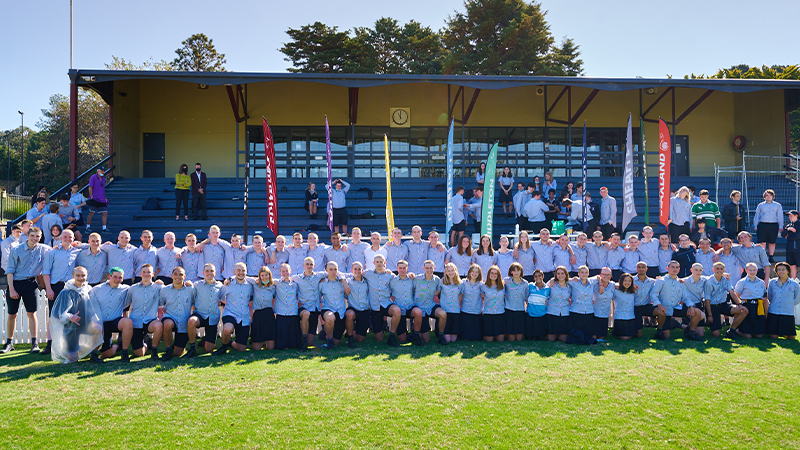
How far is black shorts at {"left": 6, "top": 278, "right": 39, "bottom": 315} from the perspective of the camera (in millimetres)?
7152

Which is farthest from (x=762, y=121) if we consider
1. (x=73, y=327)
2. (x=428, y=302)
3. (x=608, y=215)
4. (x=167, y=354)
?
(x=73, y=327)

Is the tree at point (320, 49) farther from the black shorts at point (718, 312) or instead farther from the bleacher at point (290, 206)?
the black shorts at point (718, 312)

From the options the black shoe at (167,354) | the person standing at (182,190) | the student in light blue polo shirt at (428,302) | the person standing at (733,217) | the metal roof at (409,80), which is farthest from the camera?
the metal roof at (409,80)

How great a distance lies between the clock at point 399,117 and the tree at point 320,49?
13.3m

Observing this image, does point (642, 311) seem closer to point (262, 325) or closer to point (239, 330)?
point (262, 325)

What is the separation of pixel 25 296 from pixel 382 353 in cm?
500

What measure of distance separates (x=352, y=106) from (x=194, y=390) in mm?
13726

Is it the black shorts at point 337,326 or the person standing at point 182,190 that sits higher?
the person standing at point 182,190

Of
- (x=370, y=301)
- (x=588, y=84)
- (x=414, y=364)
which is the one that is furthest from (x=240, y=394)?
(x=588, y=84)

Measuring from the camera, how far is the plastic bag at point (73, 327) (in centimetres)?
631

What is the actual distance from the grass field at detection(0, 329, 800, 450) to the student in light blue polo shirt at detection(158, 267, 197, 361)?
40 cm

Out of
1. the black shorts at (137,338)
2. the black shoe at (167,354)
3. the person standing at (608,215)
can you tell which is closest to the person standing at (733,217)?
the person standing at (608,215)

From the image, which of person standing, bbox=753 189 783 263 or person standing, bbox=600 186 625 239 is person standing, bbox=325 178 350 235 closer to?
person standing, bbox=600 186 625 239

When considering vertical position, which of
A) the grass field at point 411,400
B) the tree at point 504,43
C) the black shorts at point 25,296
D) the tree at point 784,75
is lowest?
the grass field at point 411,400
